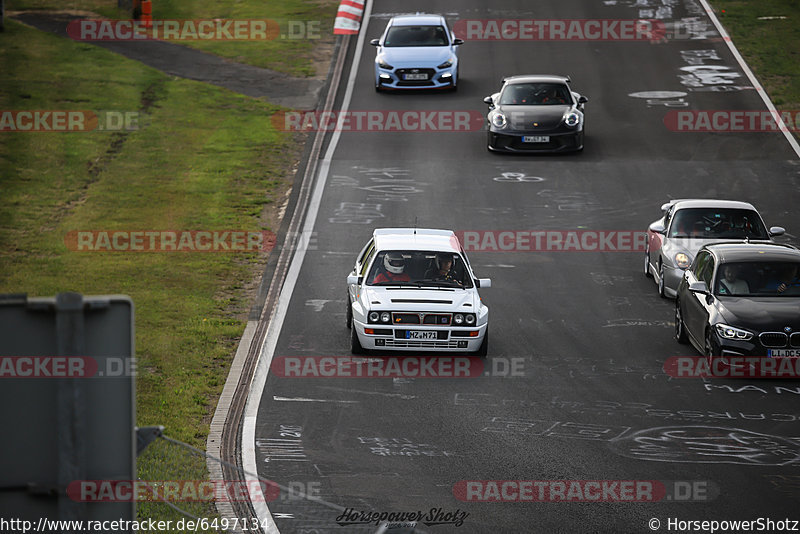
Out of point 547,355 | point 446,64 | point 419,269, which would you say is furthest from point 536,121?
point 547,355

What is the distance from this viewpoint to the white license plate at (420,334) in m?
14.9

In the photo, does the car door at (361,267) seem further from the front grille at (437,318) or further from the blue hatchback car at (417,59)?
the blue hatchback car at (417,59)

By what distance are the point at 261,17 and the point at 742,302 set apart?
30700 millimetres

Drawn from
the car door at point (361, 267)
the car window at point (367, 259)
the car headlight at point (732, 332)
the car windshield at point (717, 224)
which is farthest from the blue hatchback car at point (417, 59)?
the car headlight at point (732, 332)

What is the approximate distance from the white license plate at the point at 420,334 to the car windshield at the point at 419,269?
98 centimetres

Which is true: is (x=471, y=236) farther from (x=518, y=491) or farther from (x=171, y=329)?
(x=518, y=491)

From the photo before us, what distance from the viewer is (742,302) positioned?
48.6 feet

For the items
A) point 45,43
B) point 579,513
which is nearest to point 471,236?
point 579,513

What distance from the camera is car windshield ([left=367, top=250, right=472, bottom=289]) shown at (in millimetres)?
15758

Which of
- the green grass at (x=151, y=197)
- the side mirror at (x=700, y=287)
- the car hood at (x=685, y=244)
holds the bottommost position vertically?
the green grass at (x=151, y=197)

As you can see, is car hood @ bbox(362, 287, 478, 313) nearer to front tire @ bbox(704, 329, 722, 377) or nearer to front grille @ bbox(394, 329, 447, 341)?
front grille @ bbox(394, 329, 447, 341)

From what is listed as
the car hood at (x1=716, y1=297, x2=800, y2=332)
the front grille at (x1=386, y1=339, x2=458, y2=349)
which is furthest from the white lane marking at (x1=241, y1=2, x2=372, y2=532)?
the car hood at (x1=716, y1=297, x2=800, y2=332)

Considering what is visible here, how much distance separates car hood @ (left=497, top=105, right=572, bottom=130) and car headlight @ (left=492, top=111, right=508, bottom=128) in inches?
4.4

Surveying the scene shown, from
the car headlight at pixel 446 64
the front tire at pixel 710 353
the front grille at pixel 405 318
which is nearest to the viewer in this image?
the front tire at pixel 710 353
